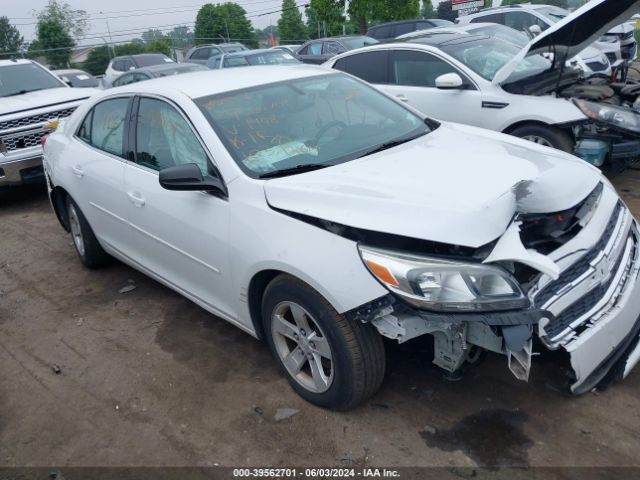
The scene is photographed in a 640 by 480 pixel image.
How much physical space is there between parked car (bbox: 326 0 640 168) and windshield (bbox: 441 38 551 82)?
1 cm

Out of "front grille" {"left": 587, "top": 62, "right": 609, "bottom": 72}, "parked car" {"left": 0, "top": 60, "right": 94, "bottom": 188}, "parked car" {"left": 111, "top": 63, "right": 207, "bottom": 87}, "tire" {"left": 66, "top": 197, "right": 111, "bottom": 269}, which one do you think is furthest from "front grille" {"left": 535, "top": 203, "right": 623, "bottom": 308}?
"parked car" {"left": 111, "top": 63, "right": 207, "bottom": 87}

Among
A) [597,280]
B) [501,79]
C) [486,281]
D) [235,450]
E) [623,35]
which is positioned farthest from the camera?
[623,35]

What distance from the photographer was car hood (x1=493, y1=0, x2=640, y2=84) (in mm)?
4480

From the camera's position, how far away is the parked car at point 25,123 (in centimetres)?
693

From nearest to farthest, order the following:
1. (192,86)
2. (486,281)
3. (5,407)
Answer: (486,281)
(5,407)
(192,86)

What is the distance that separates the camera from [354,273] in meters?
2.46

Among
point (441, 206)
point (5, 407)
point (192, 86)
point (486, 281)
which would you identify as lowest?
point (5, 407)

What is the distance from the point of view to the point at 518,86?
5.73 meters

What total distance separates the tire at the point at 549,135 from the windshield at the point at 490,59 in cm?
61

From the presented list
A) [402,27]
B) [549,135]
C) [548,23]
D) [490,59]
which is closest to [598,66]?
[490,59]

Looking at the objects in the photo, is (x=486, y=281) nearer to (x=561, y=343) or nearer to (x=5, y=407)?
(x=561, y=343)

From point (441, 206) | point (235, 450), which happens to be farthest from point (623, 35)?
point (235, 450)

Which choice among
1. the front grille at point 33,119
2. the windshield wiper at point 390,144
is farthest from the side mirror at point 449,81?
the front grille at point 33,119

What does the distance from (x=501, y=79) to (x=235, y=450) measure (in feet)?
15.0
